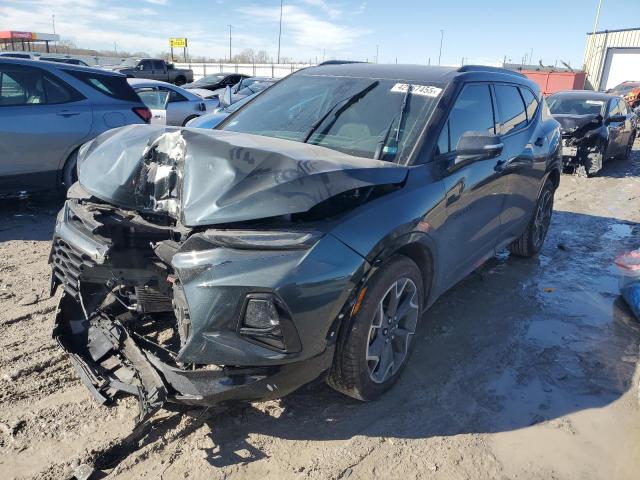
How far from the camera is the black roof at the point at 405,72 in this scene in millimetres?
3635

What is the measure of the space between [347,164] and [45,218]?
195 inches

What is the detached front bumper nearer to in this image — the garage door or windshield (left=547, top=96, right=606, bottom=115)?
windshield (left=547, top=96, right=606, bottom=115)

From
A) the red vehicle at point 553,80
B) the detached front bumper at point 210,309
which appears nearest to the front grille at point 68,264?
the detached front bumper at point 210,309

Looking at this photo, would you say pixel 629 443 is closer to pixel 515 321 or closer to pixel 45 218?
pixel 515 321

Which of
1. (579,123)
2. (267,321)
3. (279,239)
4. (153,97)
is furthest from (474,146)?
(153,97)

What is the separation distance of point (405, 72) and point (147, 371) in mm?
2677

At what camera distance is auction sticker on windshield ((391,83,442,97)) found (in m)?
3.46

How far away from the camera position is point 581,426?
292 centimetres

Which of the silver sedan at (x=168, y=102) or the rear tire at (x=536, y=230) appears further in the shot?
the silver sedan at (x=168, y=102)

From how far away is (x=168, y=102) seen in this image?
10.9 m

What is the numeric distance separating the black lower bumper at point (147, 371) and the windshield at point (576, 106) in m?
11.3

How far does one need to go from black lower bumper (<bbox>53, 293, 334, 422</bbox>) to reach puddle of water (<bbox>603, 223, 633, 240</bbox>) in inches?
220

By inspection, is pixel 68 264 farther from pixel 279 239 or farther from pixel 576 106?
pixel 576 106

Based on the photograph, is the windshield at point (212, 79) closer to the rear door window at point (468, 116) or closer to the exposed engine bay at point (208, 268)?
the rear door window at point (468, 116)
